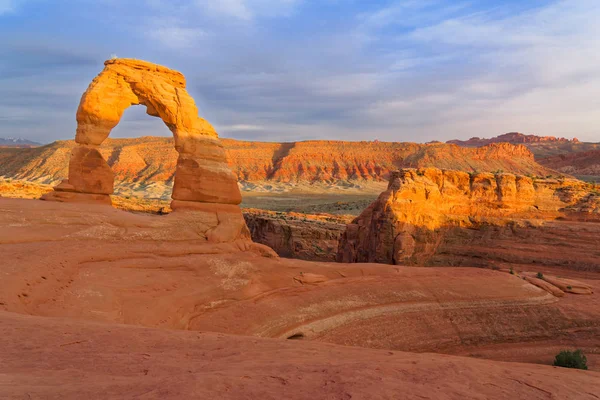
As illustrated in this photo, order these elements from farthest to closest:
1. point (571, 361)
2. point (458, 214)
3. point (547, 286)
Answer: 1. point (458, 214)
2. point (547, 286)
3. point (571, 361)

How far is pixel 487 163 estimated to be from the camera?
10669 cm

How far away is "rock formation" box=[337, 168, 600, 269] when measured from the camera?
20.2 m

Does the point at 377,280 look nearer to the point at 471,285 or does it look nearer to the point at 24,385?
the point at 471,285

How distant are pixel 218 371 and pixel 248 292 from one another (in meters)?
7.11

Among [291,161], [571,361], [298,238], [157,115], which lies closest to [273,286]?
[157,115]

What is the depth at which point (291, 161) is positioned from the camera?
11175 centimetres

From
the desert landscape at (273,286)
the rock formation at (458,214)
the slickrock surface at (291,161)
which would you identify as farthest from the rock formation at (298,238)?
the slickrock surface at (291,161)

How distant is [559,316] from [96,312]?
611 inches

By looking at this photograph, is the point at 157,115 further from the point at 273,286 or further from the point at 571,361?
the point at 571,361

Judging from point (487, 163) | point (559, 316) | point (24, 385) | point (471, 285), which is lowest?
point (559, 316)

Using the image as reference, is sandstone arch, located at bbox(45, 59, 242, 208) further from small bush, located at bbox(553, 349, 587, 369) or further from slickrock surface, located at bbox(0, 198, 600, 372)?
small bush, located at bbox(553, 349, 587, 369)

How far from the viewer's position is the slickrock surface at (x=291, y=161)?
9681 cm

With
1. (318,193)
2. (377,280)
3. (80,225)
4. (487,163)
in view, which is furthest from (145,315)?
(487,163)

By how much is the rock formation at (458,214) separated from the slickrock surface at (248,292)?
13.9 ft
